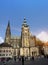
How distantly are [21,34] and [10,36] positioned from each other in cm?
237

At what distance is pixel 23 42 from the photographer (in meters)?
52.5

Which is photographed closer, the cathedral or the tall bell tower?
the cathedral

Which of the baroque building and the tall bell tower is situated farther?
the tall bell tower

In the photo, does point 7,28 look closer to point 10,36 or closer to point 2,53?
point 10,36

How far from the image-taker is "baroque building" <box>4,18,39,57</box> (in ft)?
171

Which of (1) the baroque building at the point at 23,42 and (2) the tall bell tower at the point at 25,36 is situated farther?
(2) the tall bell tower at the point at 25,36

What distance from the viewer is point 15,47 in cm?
5328

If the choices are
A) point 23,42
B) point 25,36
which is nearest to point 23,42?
point 23,42

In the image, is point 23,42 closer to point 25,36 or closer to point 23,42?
point 23,42

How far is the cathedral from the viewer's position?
51.9 meters

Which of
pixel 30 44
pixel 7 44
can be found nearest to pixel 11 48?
pixel 7 44

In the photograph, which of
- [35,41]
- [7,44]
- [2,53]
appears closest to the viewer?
[2,53]

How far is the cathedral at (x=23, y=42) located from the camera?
51.9 metres

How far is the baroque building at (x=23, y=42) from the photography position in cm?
5197
